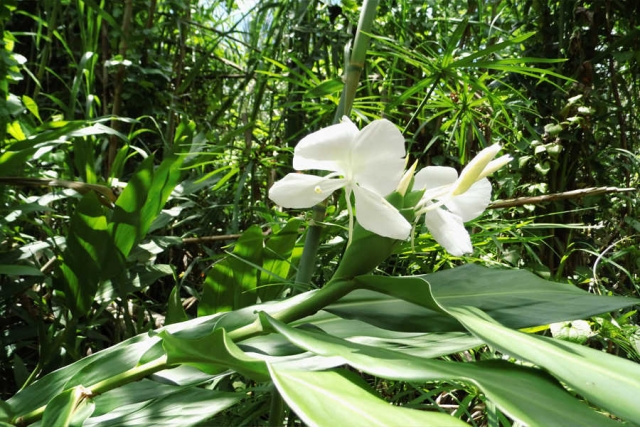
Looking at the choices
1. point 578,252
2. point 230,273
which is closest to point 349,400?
point 230,273

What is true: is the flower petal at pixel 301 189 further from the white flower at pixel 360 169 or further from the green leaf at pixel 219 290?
the green leaf at pixel 219 290

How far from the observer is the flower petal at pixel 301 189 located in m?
0.39

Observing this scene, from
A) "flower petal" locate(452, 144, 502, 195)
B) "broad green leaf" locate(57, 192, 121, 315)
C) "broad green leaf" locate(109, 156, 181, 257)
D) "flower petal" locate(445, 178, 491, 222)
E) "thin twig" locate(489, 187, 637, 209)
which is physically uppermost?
"flower petal" locate(452, 144, 502, 195)

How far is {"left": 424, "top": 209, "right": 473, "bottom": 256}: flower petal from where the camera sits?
0.40 m

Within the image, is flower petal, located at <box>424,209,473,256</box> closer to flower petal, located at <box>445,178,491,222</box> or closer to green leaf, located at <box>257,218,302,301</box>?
flower petal, located at <box>445,178,491,222</box>

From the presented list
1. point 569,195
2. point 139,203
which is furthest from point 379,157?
point 139,203

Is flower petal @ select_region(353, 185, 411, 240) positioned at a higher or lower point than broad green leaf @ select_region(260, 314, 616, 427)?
higher

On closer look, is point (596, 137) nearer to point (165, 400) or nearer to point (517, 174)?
point (517, 174)

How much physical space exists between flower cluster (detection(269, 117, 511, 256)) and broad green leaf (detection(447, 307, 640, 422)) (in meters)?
0.09

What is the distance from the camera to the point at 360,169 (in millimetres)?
377

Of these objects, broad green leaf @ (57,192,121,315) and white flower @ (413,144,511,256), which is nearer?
white flower @ (413,144,511,256)

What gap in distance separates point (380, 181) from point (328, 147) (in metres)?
0.04

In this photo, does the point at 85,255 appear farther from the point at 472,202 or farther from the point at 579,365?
the point at 579,365

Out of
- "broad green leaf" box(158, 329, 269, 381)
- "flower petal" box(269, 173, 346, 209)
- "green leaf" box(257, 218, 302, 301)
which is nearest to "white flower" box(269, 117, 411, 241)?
"flower petal" box(269, 173, 346, 209)
